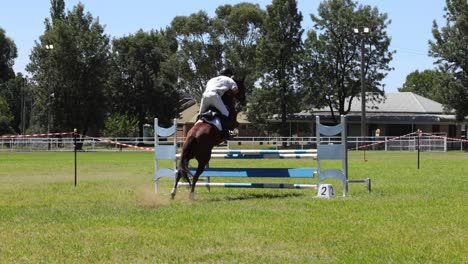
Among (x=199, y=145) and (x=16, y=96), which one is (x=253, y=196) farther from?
(x=16, y=96)

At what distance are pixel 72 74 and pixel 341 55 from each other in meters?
27.1

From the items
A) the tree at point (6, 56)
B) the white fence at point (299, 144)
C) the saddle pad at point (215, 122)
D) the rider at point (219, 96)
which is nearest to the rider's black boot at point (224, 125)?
the rider at point (219, 96)

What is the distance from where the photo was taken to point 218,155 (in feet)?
42.5

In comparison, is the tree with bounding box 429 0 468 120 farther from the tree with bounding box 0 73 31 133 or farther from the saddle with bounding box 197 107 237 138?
the tree with bounding box 0 73 31 133

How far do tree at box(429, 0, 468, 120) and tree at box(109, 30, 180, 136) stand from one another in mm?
31255

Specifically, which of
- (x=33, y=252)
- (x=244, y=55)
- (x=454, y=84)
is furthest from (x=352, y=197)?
(x=244, y=55)

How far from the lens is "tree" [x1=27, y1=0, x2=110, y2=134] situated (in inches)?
2459

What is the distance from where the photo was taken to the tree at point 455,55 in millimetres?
Answer: 55969

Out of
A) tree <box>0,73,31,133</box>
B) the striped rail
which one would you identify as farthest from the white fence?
tree <box>0,73,31,133</box>

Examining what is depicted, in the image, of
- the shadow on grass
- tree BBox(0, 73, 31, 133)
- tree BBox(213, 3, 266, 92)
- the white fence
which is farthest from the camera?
tree BBox(0, 73, 31, 133)

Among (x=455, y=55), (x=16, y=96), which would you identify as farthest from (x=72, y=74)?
(x=16, y=96)

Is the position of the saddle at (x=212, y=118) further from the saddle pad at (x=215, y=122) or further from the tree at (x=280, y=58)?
the tree at (x=280, y=58)

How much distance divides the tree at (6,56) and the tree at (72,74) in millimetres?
19823

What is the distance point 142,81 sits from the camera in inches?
2953
